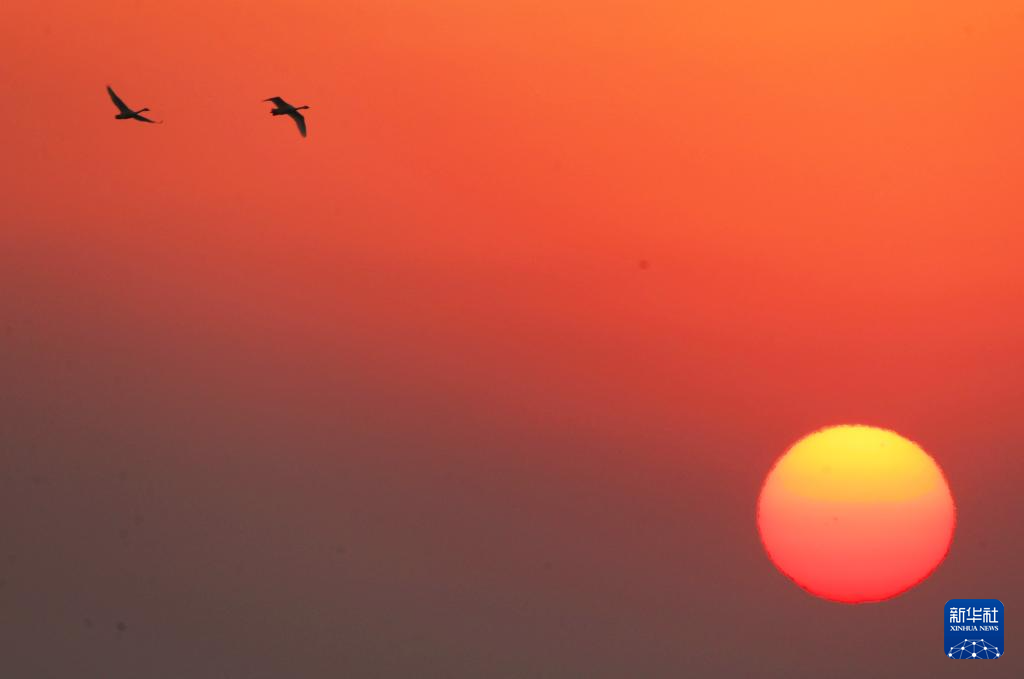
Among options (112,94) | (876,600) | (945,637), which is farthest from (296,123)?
(945,637)

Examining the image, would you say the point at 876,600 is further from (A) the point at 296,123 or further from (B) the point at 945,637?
(A) the point at 296,123

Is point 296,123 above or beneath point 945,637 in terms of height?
above

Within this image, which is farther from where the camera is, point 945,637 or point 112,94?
point 945,637

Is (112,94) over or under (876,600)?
over

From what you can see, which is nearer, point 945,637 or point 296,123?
point 296,123

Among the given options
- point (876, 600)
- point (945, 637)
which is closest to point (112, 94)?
point (876, 600)

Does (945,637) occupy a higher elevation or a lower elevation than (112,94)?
lower

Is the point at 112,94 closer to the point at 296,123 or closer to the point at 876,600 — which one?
the point at 296,123

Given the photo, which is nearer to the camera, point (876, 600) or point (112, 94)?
point (112, 94)

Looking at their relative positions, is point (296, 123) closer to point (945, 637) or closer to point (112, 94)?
point (112, 94)
